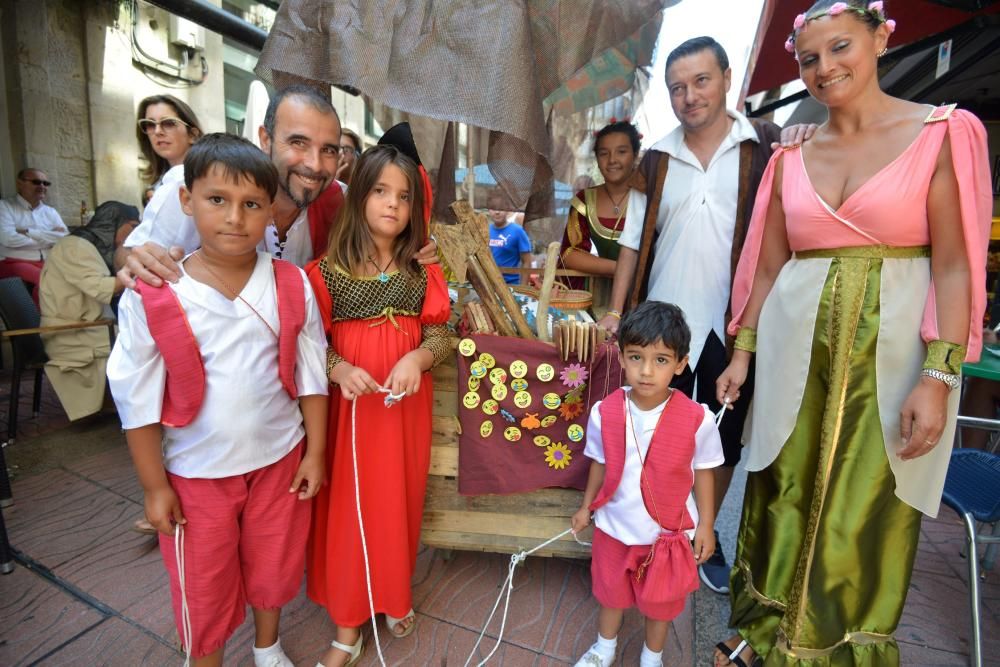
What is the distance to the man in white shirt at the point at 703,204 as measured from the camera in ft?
7.52

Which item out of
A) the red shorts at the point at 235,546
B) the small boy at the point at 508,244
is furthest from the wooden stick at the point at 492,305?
the small boy at the point at 508,244

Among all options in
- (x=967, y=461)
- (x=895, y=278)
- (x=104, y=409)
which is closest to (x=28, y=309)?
(x=104, y=409)

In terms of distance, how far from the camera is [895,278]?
167 centimetres

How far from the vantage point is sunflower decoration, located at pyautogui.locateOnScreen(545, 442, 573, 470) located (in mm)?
2289

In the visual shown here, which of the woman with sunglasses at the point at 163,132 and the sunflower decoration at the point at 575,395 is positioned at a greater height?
the woman with sunglasses at the point at 163,132

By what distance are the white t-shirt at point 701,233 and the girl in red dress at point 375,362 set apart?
42.1 inches

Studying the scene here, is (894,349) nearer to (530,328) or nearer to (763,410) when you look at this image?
(763,410)

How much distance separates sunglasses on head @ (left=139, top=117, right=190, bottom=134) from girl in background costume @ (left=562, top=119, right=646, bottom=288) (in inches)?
78.9

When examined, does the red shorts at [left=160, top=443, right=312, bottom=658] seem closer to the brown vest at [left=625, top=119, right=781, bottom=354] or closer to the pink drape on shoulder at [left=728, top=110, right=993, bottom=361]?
the brown vest at [left=625, top=119, right=781, bottom=354]

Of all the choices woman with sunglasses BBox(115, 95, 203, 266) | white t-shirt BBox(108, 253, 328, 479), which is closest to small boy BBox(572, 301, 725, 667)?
white t-shirt BBox(108, 253, 328, 479)

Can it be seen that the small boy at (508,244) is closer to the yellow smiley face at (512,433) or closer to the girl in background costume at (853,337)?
the yellow smiley face at (512,433)

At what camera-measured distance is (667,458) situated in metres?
1.81

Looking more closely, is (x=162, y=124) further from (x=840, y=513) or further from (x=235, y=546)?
(x=840, y=513)

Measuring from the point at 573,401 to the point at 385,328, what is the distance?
2.74 feet
